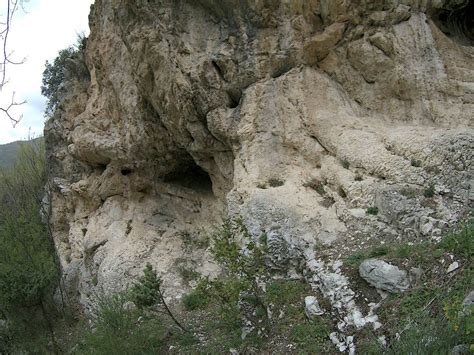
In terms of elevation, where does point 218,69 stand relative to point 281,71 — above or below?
above

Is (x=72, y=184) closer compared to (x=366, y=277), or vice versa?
(x=366, y=277)

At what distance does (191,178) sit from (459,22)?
25.7ft

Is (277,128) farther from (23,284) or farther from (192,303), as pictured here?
(23,284)

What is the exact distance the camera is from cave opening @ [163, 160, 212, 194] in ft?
42.4

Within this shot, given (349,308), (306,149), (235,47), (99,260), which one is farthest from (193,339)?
(235,47)

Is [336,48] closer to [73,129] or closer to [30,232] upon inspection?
[73,129]

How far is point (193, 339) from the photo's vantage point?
303 inches

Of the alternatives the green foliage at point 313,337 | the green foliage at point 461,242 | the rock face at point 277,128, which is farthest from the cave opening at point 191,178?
the green foliage at point 461,242

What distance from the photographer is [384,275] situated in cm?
580

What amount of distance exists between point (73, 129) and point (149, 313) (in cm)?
774

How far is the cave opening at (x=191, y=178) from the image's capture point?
42.4 ft

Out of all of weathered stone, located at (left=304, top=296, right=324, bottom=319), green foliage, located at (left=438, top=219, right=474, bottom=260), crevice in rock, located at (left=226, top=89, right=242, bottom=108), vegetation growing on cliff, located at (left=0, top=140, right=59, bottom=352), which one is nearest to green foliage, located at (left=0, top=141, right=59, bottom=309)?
vegetation growing on cliff, located at (left=0, top=140, right=59, bottom=352)

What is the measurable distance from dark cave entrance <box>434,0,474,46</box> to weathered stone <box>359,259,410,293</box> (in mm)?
5952

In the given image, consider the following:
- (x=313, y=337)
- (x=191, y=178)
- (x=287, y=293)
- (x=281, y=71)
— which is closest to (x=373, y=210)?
(x=287, y=293)
